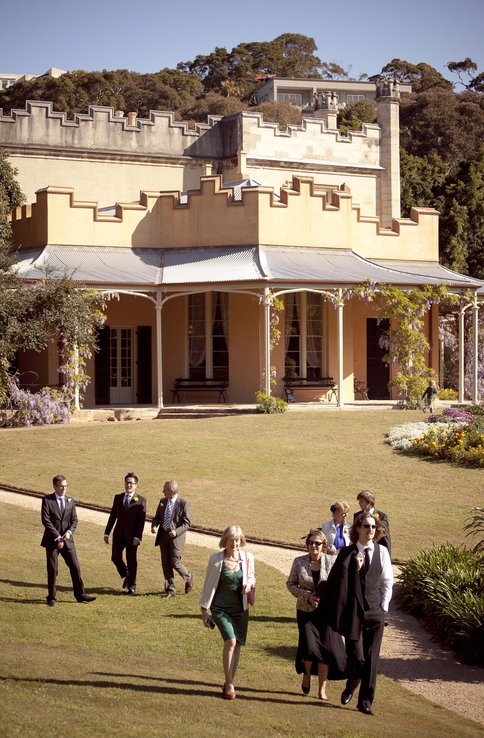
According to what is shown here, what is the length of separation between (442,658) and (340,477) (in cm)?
881

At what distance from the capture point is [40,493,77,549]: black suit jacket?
1263cm

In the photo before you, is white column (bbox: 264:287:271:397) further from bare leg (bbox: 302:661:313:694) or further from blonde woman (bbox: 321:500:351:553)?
bare leg (bbox: 302:661:313:694)

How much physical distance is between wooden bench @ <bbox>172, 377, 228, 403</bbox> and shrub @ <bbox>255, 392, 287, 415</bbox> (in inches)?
126

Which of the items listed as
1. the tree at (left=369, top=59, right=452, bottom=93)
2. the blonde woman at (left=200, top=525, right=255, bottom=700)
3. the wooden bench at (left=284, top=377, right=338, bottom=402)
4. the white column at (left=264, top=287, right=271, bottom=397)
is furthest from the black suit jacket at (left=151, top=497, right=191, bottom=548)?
the tree at (left=369, top=59, right=452, bottom=93)

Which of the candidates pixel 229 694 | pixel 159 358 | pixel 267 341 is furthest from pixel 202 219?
pixel 229 694

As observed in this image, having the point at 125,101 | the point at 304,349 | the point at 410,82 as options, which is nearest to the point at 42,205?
the point at 304,349

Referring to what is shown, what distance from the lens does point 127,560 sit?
13.3 m

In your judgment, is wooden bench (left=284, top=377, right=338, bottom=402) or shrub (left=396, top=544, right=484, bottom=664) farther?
wooden bench (left=284, top=377, right=338, bottom=402)

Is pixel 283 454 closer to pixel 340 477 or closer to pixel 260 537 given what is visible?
pixel 340 477

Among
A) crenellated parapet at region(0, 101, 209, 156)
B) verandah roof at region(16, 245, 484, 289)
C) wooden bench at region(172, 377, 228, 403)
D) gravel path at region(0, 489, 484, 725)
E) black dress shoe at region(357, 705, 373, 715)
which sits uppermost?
crenellated parapet at region(0, 101, 209, 156)

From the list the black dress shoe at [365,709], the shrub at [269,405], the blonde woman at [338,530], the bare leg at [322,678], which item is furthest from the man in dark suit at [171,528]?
the shrub at [269,405]

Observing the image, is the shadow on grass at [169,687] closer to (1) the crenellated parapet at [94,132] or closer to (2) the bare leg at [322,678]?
(2) the bare leg at [322,678]

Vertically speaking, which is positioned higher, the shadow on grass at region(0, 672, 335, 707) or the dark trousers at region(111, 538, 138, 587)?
the dark trousers at region(111, 538, 138, 587)

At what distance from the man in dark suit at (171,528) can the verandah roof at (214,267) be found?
14475 millimetres
